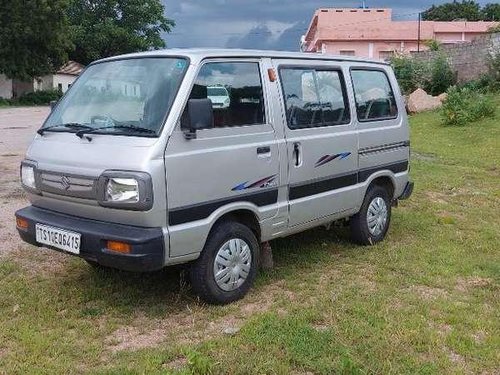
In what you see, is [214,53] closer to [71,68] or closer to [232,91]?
[232,91]

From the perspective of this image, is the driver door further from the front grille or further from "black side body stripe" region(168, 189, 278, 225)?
the front grille

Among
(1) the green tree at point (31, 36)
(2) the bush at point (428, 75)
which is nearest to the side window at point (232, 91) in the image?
(2) the bush at point (428, 75)

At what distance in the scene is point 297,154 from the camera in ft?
17.0

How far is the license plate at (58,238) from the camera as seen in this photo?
14.1ft

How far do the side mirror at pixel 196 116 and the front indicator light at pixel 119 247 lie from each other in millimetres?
874

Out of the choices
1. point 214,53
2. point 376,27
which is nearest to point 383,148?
point 214,53

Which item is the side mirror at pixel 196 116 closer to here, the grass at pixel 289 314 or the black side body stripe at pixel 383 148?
the grass at pixel 289 314

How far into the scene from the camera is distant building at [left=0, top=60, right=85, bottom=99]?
43.1m

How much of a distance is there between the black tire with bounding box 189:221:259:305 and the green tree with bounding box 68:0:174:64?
48448 mm

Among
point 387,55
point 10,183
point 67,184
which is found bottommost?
point 10,183

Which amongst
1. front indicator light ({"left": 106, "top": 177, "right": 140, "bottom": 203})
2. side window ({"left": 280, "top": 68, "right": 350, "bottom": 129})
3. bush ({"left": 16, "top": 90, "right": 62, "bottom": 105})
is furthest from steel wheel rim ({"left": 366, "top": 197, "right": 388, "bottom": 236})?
bush ({"left": 16, "top": 90, "right": 62, "bottom": 105})

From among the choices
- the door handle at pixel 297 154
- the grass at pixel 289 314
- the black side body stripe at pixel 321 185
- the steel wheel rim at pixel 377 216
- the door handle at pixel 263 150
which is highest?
the door handle at pixel 263 150

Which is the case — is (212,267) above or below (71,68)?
below

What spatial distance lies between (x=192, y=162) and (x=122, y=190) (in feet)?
1.76
